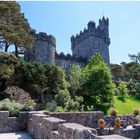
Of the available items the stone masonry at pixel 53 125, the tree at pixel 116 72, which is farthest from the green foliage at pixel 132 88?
the stone masonry at pixel 53 125

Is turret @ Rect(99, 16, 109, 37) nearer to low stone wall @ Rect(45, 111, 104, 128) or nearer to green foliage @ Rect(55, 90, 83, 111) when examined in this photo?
green foliage @ Rect(55, 90, 83, 111)

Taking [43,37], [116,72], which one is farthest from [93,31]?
[43,37]

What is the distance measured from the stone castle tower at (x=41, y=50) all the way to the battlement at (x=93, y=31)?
1950cm

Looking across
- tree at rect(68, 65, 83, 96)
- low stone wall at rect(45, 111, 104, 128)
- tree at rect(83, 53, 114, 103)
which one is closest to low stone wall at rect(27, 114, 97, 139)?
low stone wall at rect(45, 111, 104, 128)

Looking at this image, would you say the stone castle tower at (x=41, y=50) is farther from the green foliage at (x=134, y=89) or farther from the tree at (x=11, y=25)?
the tree at (x=11, y=25)

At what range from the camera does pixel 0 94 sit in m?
23.9

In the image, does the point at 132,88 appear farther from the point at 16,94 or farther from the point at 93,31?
the point at 16,94

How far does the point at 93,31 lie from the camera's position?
2400 inches

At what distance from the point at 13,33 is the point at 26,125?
9.72m

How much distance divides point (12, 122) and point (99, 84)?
2514 cm

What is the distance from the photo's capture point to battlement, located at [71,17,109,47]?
6078 centimetres

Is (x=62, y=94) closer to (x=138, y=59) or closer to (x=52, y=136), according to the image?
(x=52, y=136)

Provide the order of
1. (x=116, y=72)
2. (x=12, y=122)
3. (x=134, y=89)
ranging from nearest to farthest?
(x=12, y=122) < (x=134, y=89) < (x=116, y=72)

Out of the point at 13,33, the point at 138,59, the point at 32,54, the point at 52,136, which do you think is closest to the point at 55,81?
the point at 13,33
